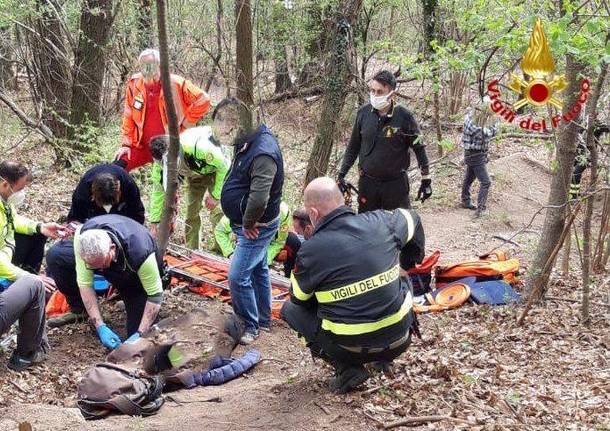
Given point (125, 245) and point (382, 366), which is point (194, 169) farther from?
point (382, 366)

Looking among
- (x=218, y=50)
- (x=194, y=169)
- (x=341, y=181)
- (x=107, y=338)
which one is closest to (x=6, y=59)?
(x=218, y=50)

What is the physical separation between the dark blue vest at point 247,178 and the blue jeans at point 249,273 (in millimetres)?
136

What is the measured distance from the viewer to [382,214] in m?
3.91

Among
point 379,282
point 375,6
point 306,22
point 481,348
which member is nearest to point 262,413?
point 379,282

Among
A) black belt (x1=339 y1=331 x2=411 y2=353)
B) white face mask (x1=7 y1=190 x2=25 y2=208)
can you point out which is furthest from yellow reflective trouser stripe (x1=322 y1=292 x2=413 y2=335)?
white face mask (x1=7 y1=190 x2=25 y2=208)

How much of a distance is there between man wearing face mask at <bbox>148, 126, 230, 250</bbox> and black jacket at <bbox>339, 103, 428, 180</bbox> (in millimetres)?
1287

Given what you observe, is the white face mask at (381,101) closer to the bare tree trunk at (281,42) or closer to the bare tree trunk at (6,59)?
the bare tree trunk at (6,59)

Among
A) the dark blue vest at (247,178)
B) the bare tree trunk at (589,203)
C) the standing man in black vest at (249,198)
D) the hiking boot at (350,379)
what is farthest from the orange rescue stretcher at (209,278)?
the bare tree trunk at (589,203)

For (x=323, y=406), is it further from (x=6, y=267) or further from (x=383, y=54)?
(x=383, y=54)

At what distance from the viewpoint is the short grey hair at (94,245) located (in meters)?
4.31

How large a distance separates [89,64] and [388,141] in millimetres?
5786

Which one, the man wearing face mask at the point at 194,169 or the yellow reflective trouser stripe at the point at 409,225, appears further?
the man wearing face mask at the point at 194,169

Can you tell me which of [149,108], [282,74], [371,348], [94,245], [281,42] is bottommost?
[371,348]

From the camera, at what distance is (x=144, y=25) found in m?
11.9
